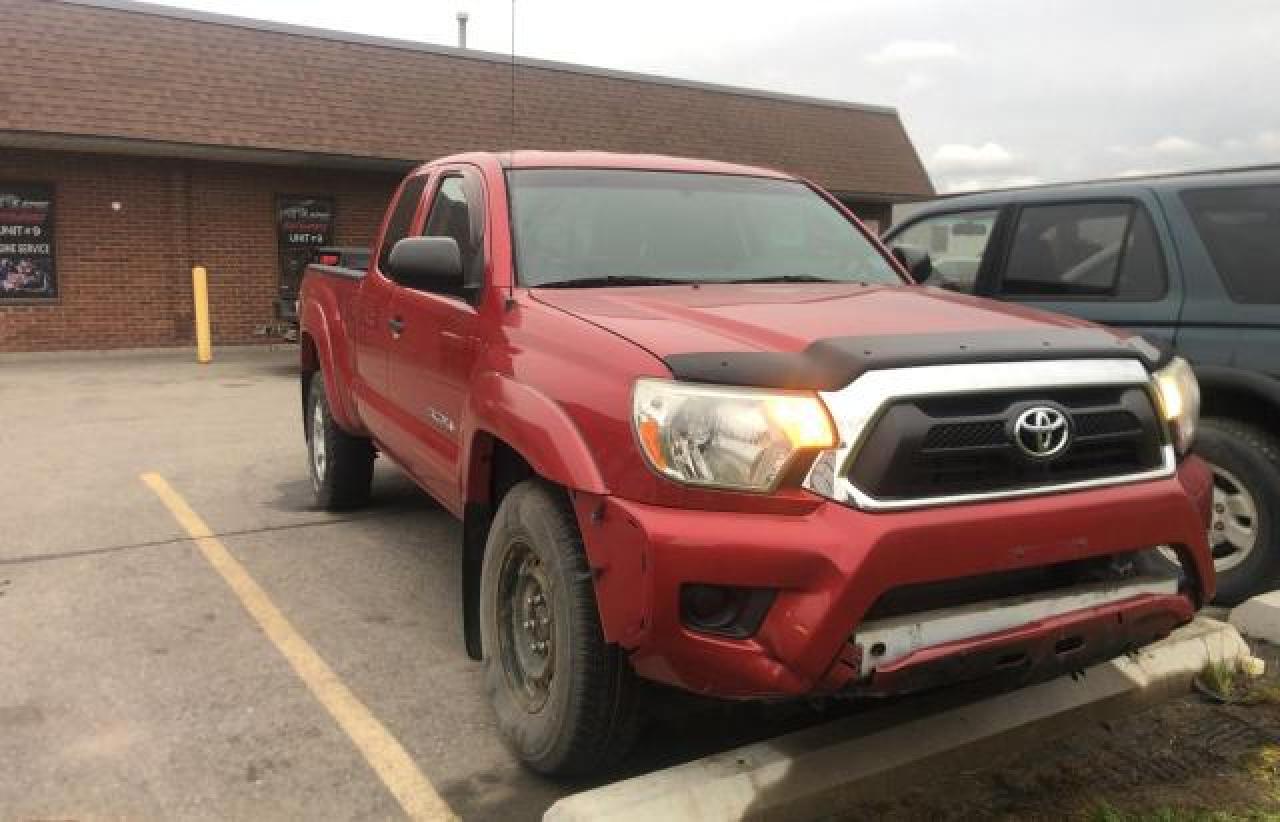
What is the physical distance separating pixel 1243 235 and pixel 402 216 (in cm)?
379

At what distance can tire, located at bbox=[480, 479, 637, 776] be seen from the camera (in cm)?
273

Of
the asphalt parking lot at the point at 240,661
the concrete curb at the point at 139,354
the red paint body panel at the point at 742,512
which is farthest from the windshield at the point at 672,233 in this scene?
the concrete curb at the point at 139,354

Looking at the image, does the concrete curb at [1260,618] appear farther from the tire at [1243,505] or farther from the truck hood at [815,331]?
the truck hood at [815,331]

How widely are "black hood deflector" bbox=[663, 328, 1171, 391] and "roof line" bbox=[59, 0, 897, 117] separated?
14.8m

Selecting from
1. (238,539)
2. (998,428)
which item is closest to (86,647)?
(238,539)

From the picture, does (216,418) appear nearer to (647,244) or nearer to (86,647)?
(86,647)

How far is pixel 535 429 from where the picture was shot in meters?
2.90

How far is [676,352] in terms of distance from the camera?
8.51ft

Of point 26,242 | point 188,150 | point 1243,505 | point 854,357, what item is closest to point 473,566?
point 854,357

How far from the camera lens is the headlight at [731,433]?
240 cm

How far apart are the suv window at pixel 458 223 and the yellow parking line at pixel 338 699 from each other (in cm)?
155

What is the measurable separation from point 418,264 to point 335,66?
13667 mm

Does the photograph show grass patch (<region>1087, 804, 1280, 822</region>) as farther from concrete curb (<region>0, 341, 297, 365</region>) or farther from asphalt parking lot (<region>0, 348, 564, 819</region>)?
concrete curb (<region>0, 341, 297, 365</region>)

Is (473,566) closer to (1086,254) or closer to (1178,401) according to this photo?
(1178,401)
